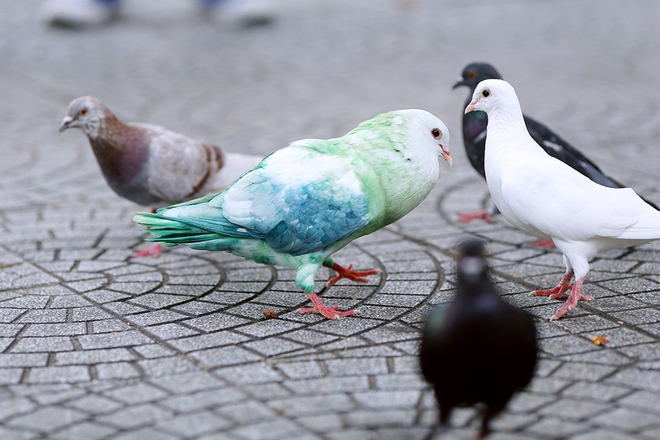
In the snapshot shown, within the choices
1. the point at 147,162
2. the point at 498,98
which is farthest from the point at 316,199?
the point at 147,162

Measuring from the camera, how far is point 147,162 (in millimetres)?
4891

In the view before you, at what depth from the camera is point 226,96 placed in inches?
361

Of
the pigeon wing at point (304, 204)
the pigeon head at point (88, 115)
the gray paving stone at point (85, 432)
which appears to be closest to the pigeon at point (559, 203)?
the pigeon wing at point (304, 204)

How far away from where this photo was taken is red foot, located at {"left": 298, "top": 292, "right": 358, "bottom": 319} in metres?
3.88

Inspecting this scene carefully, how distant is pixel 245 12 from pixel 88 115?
8348 millimetres

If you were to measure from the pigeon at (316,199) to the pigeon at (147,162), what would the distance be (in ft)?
3.09

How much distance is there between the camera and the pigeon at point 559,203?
3684mm

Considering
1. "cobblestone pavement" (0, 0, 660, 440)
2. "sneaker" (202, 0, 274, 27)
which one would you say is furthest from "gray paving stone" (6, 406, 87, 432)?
"sneaker" (202, 0, 274, 27)

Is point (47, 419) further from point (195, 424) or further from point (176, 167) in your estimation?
point (176, 167)

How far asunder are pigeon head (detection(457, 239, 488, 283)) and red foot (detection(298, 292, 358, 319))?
128 centimetres

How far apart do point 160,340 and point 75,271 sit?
1.20m

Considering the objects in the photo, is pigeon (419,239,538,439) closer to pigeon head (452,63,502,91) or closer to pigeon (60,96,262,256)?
pigeon (60,96,262,256)

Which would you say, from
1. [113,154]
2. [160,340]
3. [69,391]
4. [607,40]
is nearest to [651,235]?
[160,340]

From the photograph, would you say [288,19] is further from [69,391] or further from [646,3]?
[69,391]
